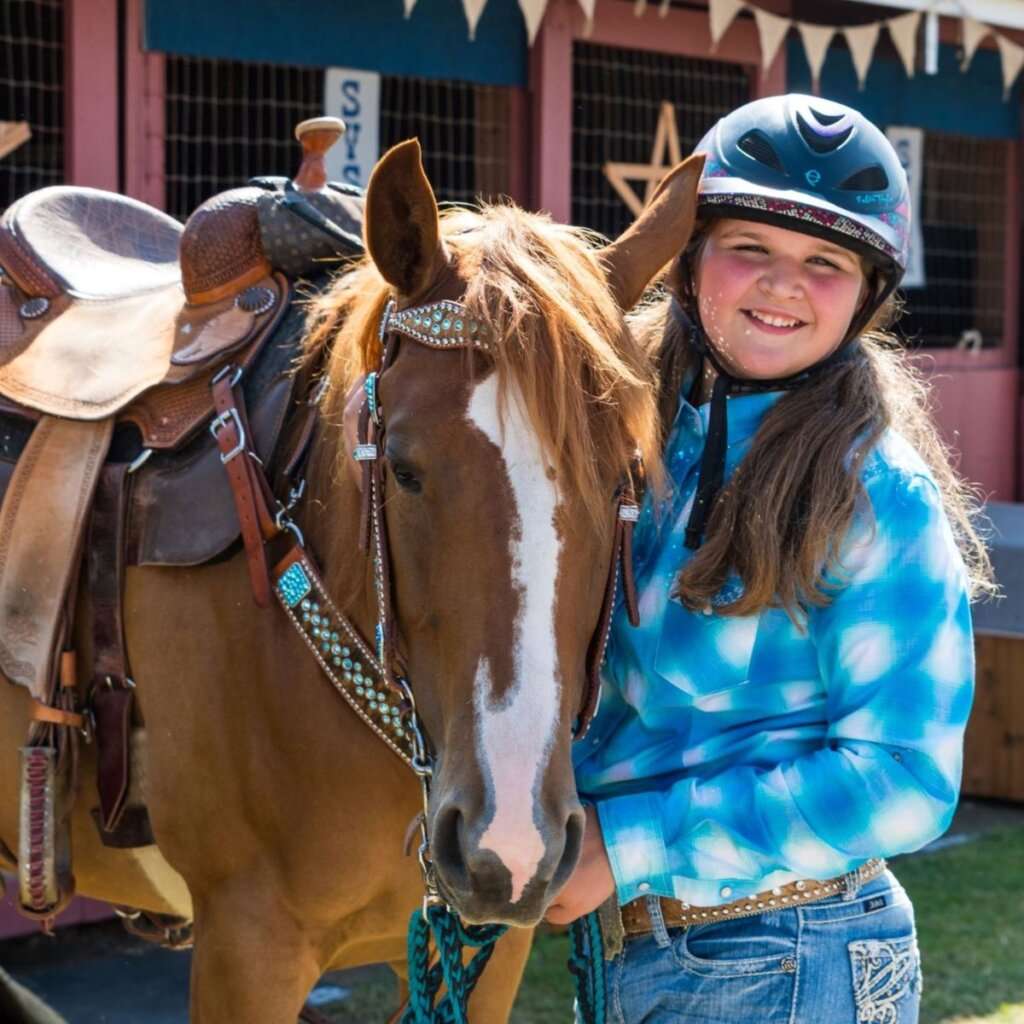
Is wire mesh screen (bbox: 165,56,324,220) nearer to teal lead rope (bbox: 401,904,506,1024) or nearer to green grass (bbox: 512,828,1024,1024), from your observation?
green grass (bbox: 512,828,1024,1024)

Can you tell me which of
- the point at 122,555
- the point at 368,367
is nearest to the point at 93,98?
the point at 122,555

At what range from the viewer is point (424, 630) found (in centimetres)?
158

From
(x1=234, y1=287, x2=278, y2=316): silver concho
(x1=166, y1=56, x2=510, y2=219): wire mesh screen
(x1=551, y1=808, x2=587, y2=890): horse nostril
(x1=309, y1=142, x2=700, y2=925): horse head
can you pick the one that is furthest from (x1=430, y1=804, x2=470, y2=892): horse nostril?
(x1=166, y1=56, x2=510, y2=219): wire mesh screen

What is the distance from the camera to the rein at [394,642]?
1588 millimetres

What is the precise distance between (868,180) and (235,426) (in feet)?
3.17

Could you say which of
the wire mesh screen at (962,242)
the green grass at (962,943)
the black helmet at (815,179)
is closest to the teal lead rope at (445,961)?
the black helmet at (815,179)

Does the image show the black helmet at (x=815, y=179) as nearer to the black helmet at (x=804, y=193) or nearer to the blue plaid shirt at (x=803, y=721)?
the black helmet at (x=804, y=193)

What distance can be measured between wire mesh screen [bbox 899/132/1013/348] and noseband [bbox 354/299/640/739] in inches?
245

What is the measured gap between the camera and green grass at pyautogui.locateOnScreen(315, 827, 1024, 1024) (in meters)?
3.94

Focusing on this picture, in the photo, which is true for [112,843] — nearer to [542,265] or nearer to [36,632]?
[36,632]

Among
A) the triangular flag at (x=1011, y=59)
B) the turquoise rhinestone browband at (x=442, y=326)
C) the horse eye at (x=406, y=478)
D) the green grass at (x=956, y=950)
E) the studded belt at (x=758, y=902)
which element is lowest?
the green grass at (x=956, y=950)

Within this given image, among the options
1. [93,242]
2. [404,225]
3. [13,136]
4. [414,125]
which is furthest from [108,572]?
[414,125]

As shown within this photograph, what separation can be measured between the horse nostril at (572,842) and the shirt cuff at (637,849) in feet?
0.28

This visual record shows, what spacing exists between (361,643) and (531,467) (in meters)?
0.53
